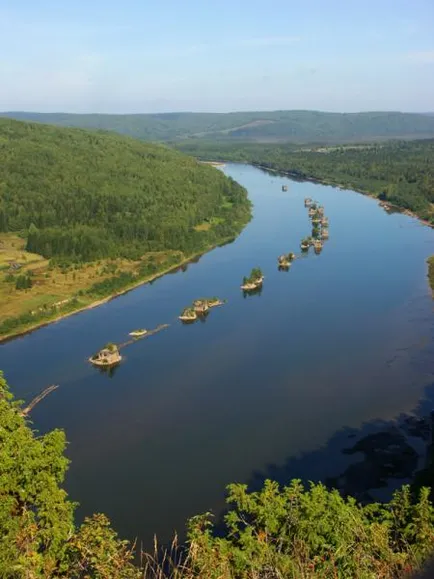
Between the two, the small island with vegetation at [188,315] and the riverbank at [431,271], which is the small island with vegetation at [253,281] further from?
the riverbank at [431,271]

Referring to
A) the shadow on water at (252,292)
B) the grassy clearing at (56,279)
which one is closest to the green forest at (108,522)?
the grassy clearing at (56,279)

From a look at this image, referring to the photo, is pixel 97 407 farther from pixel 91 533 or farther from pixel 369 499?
pixel 91 533

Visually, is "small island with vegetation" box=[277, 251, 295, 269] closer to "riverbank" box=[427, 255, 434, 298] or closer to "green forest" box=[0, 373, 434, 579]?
"riverbank" box=[427, 255, 434, 298]

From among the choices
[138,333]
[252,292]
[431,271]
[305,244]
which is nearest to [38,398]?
[138,333]

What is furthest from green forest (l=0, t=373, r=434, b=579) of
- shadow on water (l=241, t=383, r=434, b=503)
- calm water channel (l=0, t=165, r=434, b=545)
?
calm water channel (l=0, t=165, r=434, b=545)

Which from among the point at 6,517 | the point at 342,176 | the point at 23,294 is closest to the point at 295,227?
the point at 23,294

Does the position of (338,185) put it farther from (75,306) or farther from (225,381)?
(225,381)
